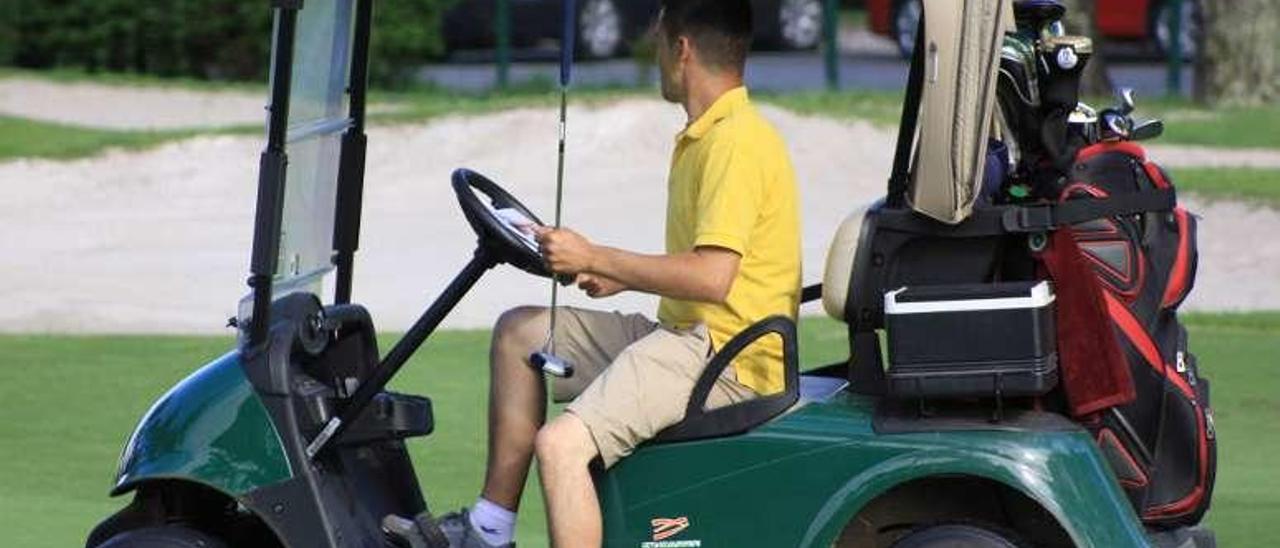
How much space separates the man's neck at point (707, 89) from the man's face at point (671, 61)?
2 centimetres

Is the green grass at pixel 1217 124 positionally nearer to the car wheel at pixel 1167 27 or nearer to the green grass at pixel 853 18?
the car wheel at pixel 1167 27

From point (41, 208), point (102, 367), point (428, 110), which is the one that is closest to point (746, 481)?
point (102, 367)

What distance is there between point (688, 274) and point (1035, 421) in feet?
2.22

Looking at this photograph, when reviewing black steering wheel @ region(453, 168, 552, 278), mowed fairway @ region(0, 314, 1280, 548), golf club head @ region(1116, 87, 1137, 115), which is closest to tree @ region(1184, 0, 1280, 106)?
mowed fairway @ region(0, 314, 1280, 548)

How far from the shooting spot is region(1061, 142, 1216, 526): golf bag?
5141 millimetres

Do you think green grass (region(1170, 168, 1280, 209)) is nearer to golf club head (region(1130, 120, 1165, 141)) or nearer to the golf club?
golf club head (region(1130, 120, 1165, 141))

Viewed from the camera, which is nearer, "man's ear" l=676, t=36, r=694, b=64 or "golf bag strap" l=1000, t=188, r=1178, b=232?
"golf bag strap" l=1000, t=188, r=1178, b=232

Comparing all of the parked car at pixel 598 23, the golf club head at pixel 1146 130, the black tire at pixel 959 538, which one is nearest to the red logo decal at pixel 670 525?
the black tire at pixel 959 538

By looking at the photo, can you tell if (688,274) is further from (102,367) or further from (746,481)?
(102,367)

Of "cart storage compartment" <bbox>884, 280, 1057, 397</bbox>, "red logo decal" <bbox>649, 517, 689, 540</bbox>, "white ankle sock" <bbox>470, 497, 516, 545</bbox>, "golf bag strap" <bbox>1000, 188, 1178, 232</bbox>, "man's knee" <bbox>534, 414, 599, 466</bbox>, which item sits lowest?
"white ankle sock" <bbox>470, 497, 516, 545</bbox>

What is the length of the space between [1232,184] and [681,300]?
Answer: 10.2 meters

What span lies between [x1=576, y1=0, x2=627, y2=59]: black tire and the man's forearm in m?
18.9

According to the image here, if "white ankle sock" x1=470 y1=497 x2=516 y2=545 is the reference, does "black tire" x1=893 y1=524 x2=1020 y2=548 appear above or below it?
above

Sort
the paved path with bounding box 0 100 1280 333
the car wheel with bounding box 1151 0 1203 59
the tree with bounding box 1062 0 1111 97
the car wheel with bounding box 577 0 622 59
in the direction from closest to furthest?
1. the paved path with bounding box 0 100 1280 333
2. the tree with bounding box 1062 0 1111 97
3. the car wheel with bounding box 1151 0 1203 59
4. the car wheel with bounding box 577 0 622 59
